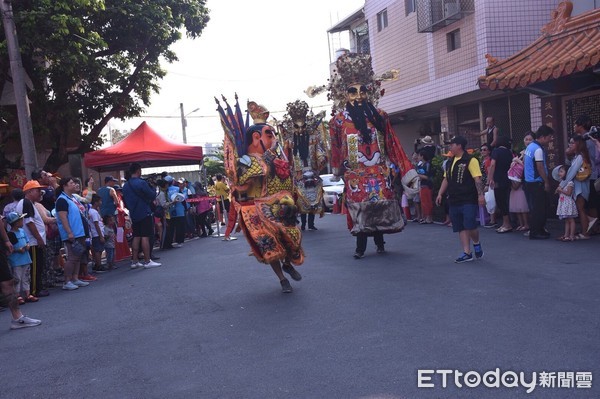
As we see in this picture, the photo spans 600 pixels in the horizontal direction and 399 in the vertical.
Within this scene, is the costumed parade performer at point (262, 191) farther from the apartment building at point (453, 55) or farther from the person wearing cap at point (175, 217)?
the person wearing cap at point (175, 217)

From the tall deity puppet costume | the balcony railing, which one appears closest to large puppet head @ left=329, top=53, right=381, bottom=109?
the tall deity puppet costume

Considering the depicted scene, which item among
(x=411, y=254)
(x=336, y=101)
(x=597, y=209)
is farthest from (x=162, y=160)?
(x=597, y=209)

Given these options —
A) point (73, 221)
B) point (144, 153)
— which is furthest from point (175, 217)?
point (73, 221)

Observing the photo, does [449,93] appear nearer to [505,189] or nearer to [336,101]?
[505,189]

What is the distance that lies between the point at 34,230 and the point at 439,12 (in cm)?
1331

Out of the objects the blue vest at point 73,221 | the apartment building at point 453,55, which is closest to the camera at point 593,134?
the apartment building at point 453,55

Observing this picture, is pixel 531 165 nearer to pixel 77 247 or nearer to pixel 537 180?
pixel 537 180

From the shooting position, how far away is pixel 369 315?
5.38 meters

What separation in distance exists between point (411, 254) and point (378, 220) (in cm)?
71

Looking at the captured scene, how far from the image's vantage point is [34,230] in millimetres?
8195

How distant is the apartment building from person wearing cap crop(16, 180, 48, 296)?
885 cm

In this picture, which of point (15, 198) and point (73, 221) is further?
point (73, 221)

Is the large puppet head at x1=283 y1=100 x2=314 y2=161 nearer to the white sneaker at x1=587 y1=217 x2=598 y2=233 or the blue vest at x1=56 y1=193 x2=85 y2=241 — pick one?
the blue vest at x1=56 y1=193 x2=85 y2=241

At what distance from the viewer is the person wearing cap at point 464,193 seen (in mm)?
7477
